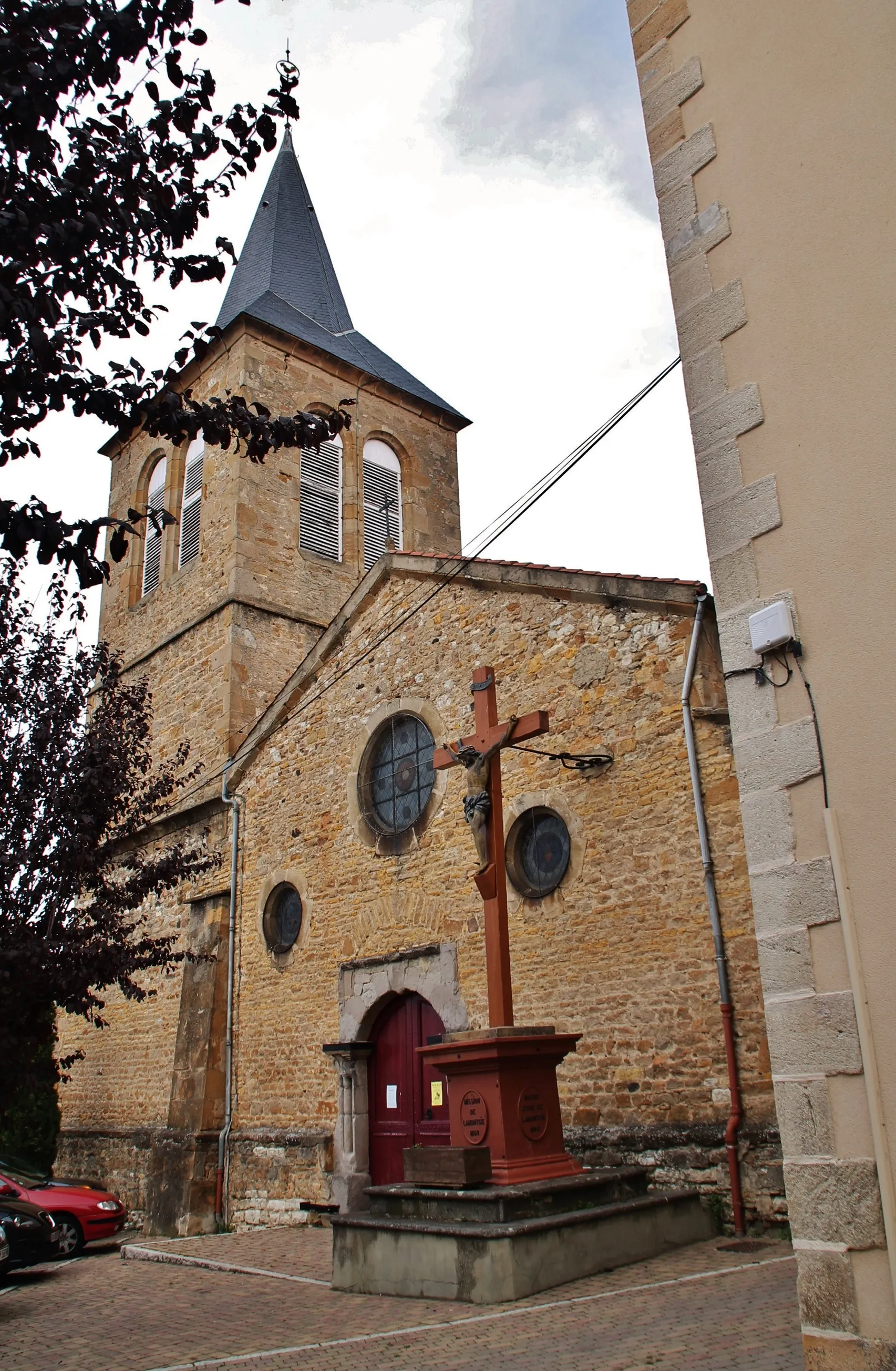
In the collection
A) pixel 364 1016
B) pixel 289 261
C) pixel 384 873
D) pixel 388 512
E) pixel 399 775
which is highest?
pixel 289 261

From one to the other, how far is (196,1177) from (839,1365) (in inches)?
392

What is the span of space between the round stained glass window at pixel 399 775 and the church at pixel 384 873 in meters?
0.04

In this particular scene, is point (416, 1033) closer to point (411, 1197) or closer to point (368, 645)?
point (411, 1197)

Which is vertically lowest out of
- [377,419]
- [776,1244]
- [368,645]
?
[776,1244]

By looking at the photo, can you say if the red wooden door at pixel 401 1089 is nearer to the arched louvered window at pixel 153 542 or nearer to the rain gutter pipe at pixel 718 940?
the rain gutter pipe at pixel 718 940

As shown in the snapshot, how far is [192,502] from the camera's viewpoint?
18.5 meters

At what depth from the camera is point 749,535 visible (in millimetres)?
3830

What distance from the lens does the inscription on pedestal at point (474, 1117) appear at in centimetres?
690

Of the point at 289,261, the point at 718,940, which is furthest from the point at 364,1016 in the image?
the point at 289,261

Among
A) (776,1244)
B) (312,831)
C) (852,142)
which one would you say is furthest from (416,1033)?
(852,142)

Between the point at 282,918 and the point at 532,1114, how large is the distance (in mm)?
5564

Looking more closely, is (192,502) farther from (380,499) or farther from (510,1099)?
(510,1099)

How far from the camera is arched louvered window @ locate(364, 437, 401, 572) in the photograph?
18.9 metres

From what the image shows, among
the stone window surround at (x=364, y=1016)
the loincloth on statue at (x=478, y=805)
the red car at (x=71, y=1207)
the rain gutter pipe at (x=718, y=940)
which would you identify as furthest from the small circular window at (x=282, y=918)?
the rain gutter pipe at (x=718, y=940)
